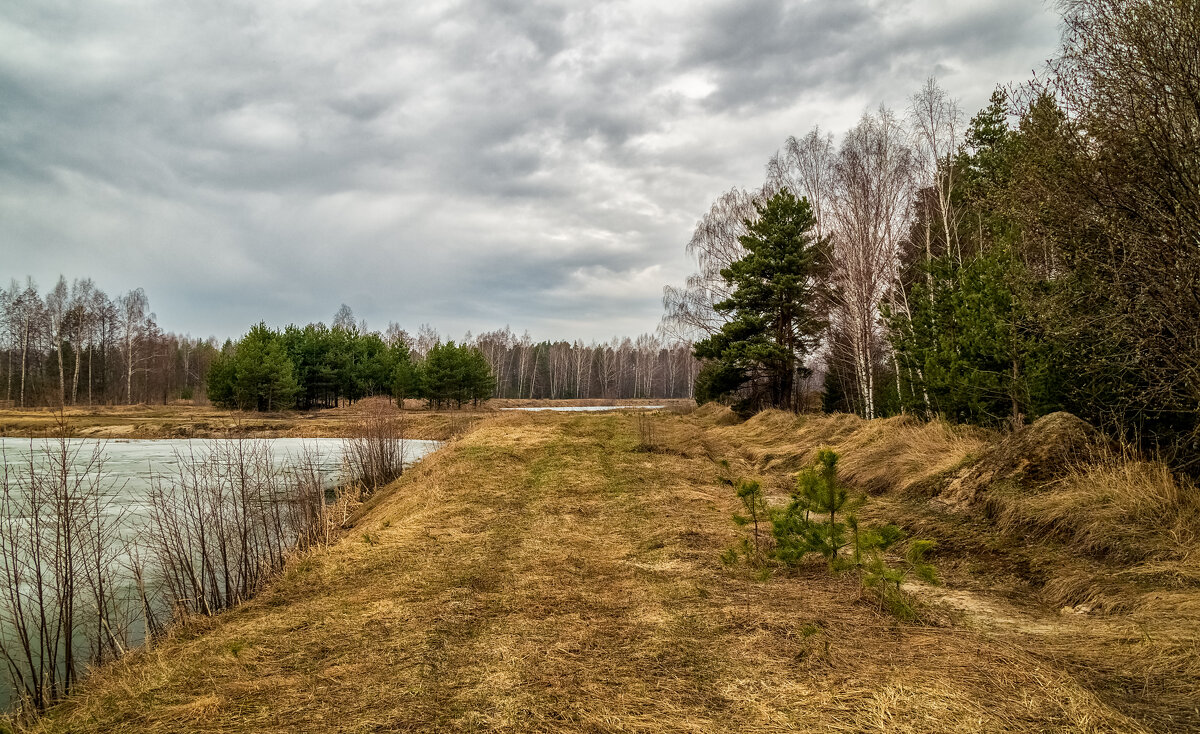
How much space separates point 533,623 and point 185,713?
1975 mm

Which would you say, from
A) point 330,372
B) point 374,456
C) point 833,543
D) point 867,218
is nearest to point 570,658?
point 833,543

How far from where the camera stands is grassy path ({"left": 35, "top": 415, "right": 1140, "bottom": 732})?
8.86 ft

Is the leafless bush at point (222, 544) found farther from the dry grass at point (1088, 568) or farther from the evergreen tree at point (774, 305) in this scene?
the evergreen tree at point (774, 305)

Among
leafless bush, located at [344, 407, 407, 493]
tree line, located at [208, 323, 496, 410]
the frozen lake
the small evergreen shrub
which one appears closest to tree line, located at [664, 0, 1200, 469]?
the small evergreen shrub

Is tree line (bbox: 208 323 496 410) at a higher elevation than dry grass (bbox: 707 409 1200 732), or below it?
higher

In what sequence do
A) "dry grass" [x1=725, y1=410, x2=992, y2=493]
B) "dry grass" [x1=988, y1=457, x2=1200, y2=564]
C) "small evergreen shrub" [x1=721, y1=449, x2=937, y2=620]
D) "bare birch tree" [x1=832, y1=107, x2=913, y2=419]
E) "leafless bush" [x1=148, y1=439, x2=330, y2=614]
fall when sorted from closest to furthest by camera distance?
"small evergreen shrub" [x1=721, y1=449, x2=937, y2=620]
"dry grass" [x1=988, y1=457, x2=1200, y2=564]
"leafless bush" [x1=148, y1=439, x2=330, y2=614]
"dry grass" [x1=725, y1=410, x2=992, y2=493]
"bare birch tree" [x1=832, y1=107, x2=913, y2=419]

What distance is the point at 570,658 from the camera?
11.4ft

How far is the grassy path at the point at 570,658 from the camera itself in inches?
106

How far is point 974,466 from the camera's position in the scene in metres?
6.87

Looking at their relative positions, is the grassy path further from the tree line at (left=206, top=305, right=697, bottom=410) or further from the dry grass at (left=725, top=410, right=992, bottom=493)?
the tree line at (left=206, top=305, right=697, bottom=410)

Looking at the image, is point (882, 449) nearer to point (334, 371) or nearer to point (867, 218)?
point (867, 218)

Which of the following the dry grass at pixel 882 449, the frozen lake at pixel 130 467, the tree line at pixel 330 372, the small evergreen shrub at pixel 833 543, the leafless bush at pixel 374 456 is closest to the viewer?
the small evergreen shrub at pixel 833 543

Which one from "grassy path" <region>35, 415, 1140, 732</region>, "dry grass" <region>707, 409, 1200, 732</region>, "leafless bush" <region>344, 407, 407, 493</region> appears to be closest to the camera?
"grassy path" <region>35, 415, 1140, 732</region>

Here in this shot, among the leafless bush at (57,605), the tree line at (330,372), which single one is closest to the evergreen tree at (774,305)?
the leafless bush at (57,605)
